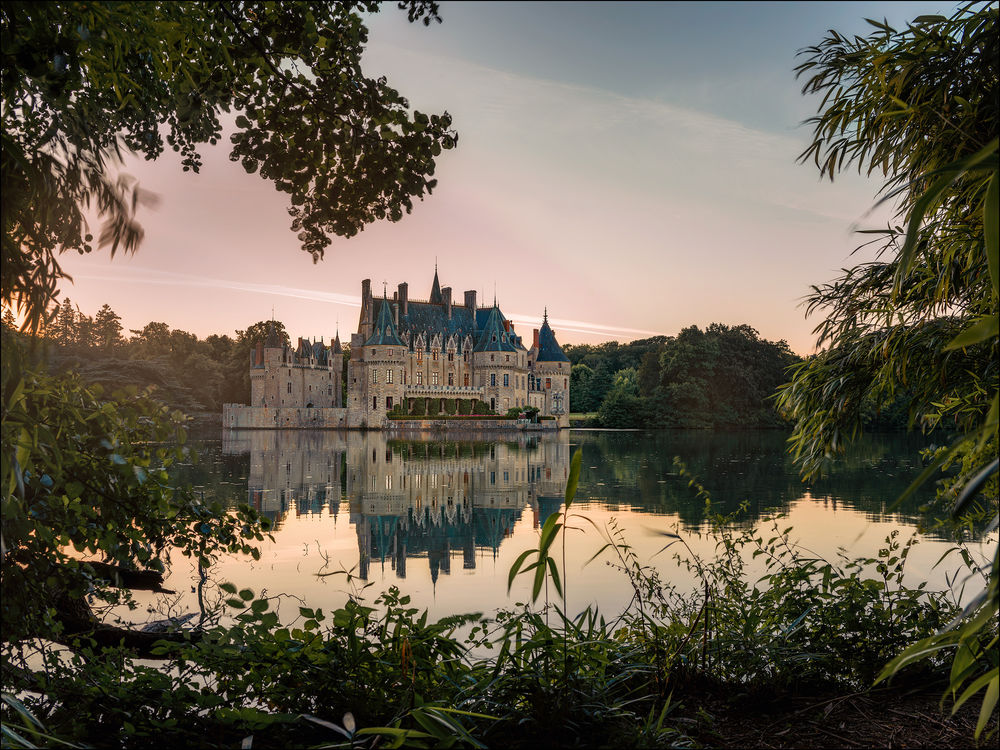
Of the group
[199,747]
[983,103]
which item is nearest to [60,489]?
[199,747]

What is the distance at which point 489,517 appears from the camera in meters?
10.1

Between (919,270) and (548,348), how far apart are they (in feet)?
182

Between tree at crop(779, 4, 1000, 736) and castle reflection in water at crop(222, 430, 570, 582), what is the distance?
366cm

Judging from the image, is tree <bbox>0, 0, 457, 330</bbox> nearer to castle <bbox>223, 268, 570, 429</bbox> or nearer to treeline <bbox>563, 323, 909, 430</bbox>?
treeline <bbox>563, 323, 909, 430</bbox>

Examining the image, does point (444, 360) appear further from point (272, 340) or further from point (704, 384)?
point (704, 384)

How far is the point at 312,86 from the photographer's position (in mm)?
2793

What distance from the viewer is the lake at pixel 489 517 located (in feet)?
17.7

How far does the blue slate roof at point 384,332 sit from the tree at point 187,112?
159ft

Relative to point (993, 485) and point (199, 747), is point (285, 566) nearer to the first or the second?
point (199, 747)

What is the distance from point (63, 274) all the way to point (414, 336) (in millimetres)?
52584

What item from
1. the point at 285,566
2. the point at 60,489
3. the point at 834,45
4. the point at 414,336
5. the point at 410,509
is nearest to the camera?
the point at 60,489

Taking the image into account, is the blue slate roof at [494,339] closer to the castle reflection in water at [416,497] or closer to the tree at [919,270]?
the castle reflection in water at [416,497]

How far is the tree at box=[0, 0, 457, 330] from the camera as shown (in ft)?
6.24

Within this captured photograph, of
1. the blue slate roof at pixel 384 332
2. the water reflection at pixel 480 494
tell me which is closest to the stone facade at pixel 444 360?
the blue slate roof at pixel 384 332
